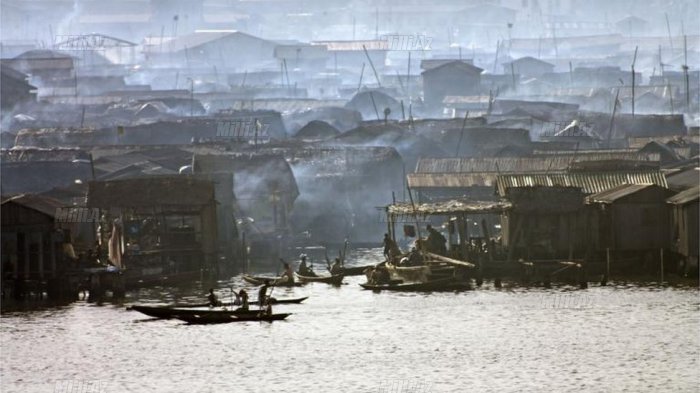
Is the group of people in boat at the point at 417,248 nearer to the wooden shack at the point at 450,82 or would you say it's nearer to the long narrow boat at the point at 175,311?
the long narrow boat at the point at 175,311

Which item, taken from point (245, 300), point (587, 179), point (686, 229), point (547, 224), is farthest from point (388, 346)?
point (587, 179)

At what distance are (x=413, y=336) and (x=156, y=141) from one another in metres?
36.4

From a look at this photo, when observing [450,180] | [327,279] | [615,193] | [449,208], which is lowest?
[327,279]

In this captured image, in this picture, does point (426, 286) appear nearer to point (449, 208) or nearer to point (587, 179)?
point (449, 208)

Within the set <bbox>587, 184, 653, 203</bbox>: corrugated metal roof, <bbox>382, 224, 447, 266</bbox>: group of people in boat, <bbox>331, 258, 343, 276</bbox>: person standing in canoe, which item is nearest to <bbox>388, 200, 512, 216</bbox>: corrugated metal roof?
<bbox>382, 224, 447, 266</bbox>: group of people in boat

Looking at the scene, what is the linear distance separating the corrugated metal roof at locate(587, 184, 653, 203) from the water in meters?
3.03

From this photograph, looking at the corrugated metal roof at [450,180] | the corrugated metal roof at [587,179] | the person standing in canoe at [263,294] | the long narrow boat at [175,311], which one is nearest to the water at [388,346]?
the long narrow boat at [175,311]

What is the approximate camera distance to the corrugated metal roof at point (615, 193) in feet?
128

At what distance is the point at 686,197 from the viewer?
122ft

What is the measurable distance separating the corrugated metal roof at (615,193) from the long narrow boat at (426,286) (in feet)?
15.1

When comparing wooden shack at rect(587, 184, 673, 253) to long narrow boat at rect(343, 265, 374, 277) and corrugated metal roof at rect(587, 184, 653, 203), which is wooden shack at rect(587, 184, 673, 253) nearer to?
corrugated metal roof at rect(587, 184, 653, 203)

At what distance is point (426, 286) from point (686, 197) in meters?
6.46

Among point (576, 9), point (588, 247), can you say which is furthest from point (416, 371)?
point (576, 9)

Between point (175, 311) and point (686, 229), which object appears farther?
point (686, 229)
